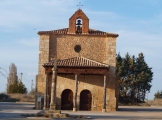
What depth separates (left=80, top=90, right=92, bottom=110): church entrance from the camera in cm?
3419

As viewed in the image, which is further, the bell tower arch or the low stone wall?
the low stone wall

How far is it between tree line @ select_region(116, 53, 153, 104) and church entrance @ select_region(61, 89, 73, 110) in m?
29.7

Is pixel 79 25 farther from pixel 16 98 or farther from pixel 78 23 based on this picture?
pixel 16 98

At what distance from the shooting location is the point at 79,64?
32.7 meters

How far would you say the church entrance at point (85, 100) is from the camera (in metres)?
34.2

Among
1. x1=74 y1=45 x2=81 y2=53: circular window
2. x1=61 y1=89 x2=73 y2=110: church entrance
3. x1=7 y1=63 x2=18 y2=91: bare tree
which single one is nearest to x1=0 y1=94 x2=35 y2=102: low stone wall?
x1=7 y1=63 x2=18 y2=91: bare tree

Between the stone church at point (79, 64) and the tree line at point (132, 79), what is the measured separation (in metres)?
28.9

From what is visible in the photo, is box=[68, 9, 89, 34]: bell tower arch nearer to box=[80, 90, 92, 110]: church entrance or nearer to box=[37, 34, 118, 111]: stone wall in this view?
box=[37, 34, 118, 111]: stone wall

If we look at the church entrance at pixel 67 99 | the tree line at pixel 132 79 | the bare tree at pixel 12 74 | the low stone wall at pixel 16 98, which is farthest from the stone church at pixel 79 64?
the bare tree at pixel 12 74

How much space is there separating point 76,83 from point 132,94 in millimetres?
33504

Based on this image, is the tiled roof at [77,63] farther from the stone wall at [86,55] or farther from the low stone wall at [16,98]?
the low stone wall at [16,98]

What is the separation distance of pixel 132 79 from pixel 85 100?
1212 inches

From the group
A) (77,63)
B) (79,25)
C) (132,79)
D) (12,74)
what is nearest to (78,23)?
(79,25)

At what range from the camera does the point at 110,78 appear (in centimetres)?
3469
